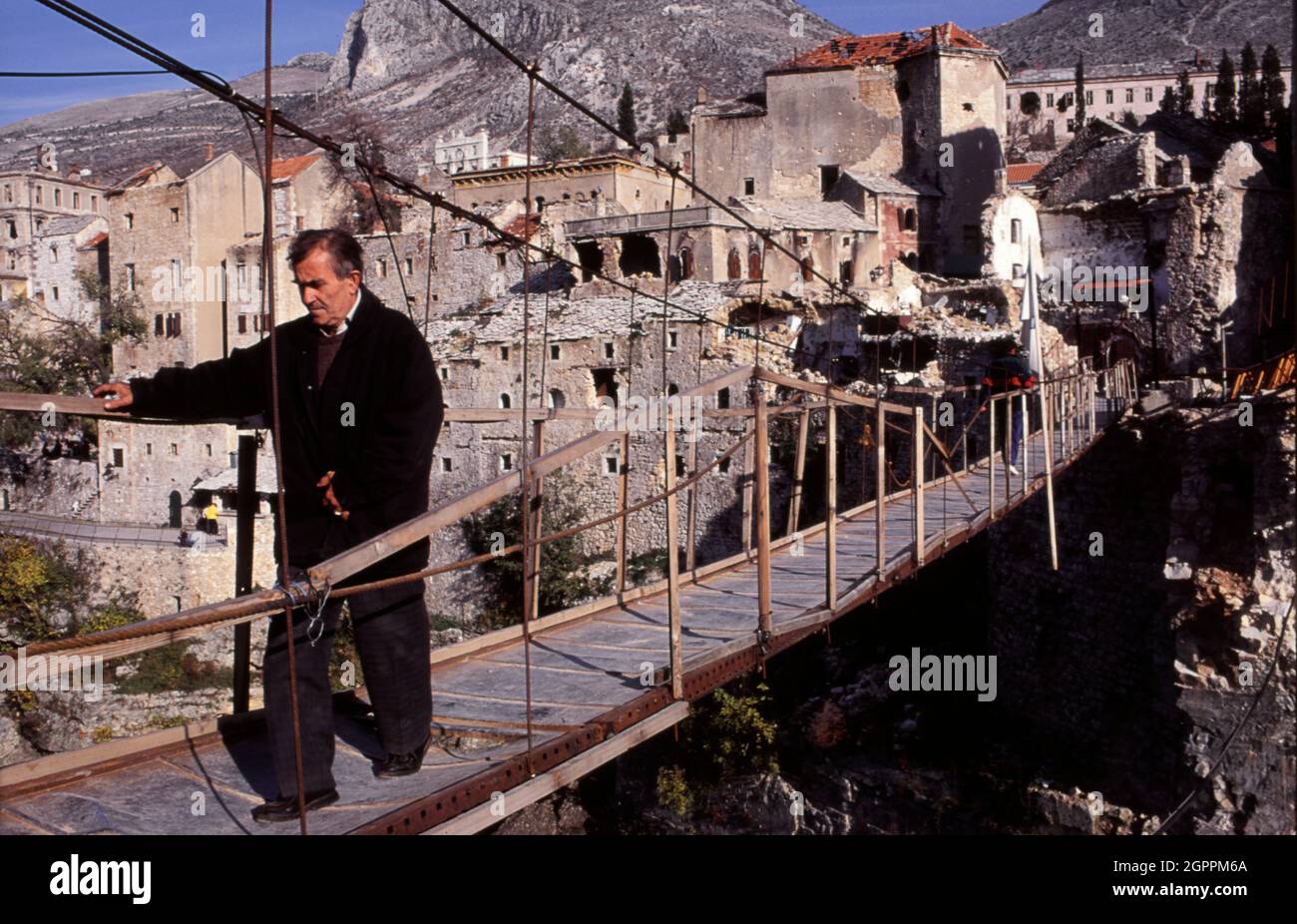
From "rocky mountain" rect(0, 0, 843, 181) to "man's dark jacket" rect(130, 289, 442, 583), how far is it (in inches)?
2002

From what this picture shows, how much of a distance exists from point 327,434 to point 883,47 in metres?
35.8

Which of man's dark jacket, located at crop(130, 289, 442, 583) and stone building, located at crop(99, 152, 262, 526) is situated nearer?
man's dark jacket, located at crop(130, 289, 442, 583)

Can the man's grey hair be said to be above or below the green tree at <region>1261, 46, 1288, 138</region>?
below

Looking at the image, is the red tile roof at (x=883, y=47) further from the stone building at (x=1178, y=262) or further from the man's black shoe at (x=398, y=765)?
the man's black shoe at (x=398, y=765)

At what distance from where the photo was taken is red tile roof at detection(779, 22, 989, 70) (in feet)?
113

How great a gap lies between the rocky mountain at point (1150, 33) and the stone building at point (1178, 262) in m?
40.6

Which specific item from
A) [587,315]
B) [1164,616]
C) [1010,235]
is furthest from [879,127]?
[1164,616]

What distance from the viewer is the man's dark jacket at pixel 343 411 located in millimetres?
3510

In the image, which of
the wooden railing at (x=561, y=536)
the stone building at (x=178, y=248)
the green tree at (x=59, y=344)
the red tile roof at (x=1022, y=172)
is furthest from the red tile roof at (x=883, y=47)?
the wooden railing at (x=561, y=536)

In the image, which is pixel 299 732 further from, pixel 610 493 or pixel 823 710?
pixel 610 493

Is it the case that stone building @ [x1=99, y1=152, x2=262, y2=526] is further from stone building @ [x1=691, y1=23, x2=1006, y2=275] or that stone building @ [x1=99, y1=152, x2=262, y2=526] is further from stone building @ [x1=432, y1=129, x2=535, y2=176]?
stone building @ [x1=691, y1=23, x2=1006, y2=275]

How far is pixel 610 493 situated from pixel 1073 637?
12830 mm

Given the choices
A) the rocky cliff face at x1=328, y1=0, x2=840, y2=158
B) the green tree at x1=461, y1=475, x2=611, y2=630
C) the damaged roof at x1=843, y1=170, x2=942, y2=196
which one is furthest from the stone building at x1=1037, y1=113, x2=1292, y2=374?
the rocky cliff face at x1=328, y1=0, x2=840, y2=158
